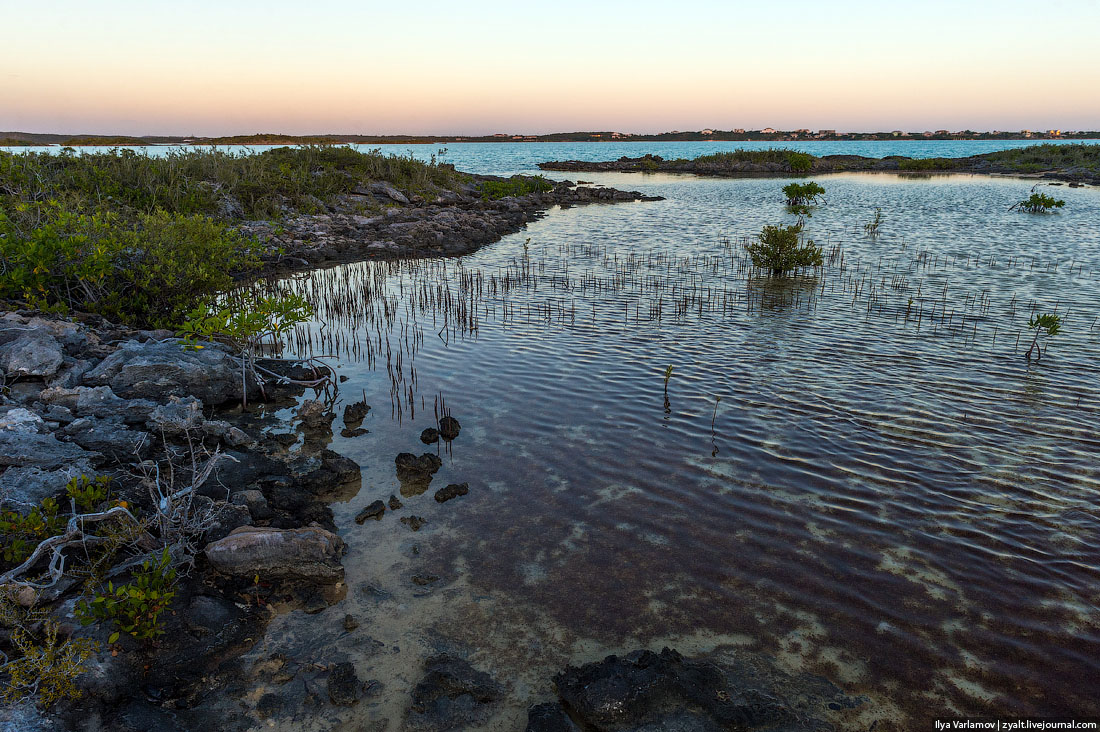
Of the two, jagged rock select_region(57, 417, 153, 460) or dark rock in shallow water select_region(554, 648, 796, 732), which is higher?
jagged rock select_region(57, 417, 153, 460)

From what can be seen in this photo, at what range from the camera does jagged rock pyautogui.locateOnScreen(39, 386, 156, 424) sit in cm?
847

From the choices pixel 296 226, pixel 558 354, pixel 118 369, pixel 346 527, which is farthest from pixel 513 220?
pixel 346 527

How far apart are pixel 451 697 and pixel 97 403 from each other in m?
7.37

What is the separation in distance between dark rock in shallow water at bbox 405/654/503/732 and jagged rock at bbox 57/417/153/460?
17.3 feet

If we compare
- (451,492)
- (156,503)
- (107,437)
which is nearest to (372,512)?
(451,492)

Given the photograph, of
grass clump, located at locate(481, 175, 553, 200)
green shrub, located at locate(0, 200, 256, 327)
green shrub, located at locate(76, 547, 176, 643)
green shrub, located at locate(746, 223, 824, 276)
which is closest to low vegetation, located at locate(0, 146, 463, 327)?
green shrub, located at locate(0, 200, 256, 327)

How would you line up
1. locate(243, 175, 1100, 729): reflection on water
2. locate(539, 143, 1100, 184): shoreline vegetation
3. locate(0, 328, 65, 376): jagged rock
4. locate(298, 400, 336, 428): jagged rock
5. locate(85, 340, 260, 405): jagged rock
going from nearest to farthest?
locate(243, 175, 1100, 729): reflection on water, locate(0, 328, 65, 376): jagged rock, locate(85, 340, 260, 405): jagged rock, locate(298, 400, 336, 428): jagged rock, locate(539, 143, 1100, 184): shoreline vegetation

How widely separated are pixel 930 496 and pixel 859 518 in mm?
1180

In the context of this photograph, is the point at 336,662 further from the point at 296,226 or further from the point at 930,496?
the point at 296,226

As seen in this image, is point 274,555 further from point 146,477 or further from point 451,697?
point 451,697

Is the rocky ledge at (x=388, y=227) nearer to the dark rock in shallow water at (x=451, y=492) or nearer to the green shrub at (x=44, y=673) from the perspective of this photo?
the dark rock in shallow water at (x=451, y=492)

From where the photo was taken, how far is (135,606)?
4980 millimetres

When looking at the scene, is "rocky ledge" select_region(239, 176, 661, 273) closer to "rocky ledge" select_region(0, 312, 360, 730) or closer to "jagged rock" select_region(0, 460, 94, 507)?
"rocky ledge" select_region(0, 312, 360, 730)

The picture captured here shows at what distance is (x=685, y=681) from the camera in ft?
15.8
